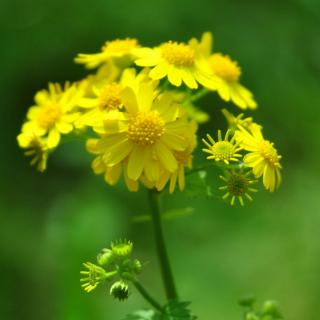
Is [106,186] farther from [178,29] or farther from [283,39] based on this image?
[283,39]

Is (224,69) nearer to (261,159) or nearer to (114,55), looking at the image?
(114,55)

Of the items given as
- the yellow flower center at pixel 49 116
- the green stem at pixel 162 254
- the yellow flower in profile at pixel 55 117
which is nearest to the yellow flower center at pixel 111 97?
the yellow flower in profile at pixel 55 117

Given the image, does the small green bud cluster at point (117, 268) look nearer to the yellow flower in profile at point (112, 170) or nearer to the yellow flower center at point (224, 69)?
the yellow flower in profile at point (112, 170)

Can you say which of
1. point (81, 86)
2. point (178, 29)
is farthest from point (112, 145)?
point (178, 29)

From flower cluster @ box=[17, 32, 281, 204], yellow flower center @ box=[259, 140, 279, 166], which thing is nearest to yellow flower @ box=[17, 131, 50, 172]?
flower cluster @ box=[17, 32, 281, 204]

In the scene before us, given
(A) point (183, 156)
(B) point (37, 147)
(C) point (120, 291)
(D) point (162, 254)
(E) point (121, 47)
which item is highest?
(E) point (121, 47)

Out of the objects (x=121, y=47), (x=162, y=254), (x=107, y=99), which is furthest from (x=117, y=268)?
(x=121, y=47)
